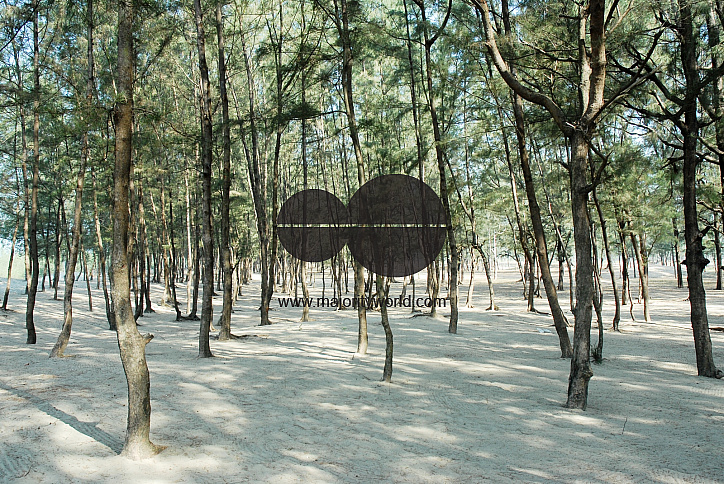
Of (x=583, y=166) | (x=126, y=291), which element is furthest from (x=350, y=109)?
(x=126, y=291)

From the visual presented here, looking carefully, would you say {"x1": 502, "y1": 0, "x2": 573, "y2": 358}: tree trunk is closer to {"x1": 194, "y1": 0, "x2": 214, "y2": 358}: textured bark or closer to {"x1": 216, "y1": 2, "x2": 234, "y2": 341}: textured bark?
{"x1": 216, "y1": 2, "x2": 234, "y2": 341}: textured bark

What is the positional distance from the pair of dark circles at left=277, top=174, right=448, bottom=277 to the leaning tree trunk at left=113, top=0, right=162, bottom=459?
15435 millimetres

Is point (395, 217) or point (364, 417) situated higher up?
point (395, 217)

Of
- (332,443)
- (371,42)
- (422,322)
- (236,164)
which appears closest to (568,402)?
(332,443)

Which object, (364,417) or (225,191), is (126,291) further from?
(225,191)

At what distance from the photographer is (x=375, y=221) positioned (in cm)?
2205

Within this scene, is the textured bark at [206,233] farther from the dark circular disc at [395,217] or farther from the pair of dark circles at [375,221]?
the pair of dark circles at [375,221]

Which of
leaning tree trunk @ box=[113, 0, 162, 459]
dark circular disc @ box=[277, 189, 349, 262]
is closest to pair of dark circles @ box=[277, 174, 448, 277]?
dark circular disc @ box=[277, 189, 349, 262]

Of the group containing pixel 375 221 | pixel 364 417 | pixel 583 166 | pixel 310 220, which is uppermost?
pixel 310 220

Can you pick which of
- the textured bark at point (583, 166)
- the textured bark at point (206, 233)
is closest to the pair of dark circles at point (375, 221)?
the textured bark at point (206, 233)

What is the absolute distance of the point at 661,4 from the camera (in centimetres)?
667

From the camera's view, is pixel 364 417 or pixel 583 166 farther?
pixel 583 166

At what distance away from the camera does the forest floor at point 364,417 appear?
394 centimetres

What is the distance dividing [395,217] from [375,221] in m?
3.19
